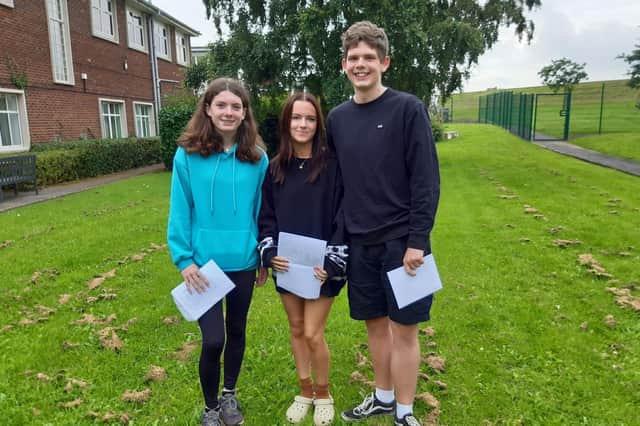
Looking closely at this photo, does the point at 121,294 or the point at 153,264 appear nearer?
the point at 121,294

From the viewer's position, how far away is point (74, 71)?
17344 millimetres

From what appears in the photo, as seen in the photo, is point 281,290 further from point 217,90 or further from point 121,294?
point 121,294

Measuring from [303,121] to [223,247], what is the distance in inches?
31.8

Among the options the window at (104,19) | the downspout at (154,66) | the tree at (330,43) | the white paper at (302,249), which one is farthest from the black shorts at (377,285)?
the downspout at (154,66)

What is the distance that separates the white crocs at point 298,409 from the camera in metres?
2.92

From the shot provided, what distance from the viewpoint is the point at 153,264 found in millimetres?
6066

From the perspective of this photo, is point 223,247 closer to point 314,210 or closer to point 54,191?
point 314,210

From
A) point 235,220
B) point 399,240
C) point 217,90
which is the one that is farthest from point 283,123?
point 399,240

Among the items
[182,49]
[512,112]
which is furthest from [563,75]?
[182,49]

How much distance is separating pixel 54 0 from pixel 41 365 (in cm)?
1658

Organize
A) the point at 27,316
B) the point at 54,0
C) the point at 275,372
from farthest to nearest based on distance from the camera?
the point at 54,0, the point at 27,316, the point at 275,372

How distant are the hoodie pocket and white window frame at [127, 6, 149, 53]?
2154 centimetres

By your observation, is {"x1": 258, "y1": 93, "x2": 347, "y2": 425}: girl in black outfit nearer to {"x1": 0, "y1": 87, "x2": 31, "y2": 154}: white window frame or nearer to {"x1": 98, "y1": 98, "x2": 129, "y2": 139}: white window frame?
{"x1": 0, "y1": 87, "x2": 31, "y2": 154}: white window frame

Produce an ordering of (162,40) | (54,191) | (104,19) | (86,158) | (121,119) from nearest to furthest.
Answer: (54,191)
(86,158)
(104,19)
(121,119)
(162,40)
